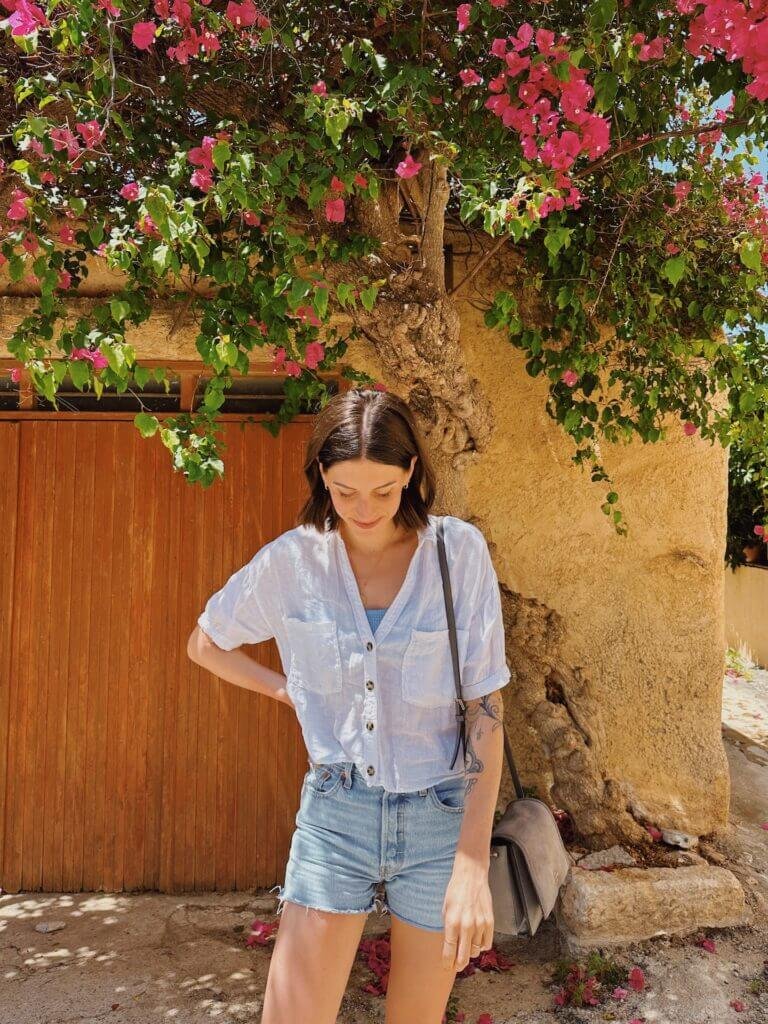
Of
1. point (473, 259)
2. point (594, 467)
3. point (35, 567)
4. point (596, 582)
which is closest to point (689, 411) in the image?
point (594, 467)

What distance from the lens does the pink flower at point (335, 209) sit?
2.74m

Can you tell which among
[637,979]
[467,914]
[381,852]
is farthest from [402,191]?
[637,979]

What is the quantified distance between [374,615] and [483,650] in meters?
0.26

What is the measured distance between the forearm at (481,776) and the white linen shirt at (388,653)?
35 mm

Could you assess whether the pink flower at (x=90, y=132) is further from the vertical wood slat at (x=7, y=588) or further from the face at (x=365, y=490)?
the vertical wood slat at (x=7, y=588)

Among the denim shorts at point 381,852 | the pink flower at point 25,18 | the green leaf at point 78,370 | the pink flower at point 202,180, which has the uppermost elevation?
the pink flower at point 25,18

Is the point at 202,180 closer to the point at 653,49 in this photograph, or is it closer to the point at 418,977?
the point at 653,49

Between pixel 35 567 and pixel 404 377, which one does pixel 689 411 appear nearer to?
pixel 404 377

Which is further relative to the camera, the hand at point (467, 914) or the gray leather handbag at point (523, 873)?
the gray leather handbag at point (523, 873)

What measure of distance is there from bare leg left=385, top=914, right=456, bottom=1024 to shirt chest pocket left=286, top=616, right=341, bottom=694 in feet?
1.78

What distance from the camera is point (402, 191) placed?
10.5 ft

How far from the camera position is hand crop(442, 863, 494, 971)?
1.69m

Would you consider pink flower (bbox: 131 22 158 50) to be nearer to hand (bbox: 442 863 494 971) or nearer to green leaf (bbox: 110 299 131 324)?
green leaf (bbox: 110 299 131 324)

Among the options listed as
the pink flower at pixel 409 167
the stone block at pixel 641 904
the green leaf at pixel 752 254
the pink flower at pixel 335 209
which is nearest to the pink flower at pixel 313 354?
the pink flower at pixel 335 209
